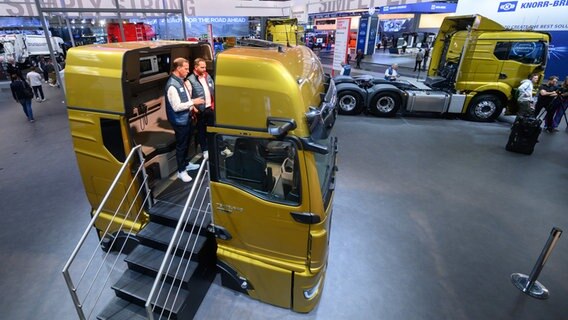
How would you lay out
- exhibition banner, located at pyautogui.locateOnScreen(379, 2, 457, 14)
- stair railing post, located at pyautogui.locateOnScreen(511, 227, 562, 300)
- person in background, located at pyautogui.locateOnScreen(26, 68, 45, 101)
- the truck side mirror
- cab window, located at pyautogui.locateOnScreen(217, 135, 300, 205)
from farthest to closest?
exhibition banner, located at pyautogui.locateOnScreen(379, 2, 457, 14) → person in background, located at pyautogui.locateOnScreen(26, 68, 45, 101) → stair railing post, located at pyautogui.locateOnScreen(511, 227, 562, 300) → cab window, located at pyautogui.locateOnScreen(217, 135, 300, 205) → the truck side mirror

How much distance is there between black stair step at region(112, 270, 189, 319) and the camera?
301cm

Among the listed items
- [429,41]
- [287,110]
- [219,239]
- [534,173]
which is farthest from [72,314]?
[429,41]

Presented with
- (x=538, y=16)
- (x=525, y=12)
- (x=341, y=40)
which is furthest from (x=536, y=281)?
(x=525, y=12)

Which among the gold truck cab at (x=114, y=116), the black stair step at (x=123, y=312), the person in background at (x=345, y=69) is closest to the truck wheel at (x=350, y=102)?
the person in background at (x=345, y=69)

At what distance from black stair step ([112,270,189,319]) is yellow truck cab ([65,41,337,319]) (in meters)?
0.06

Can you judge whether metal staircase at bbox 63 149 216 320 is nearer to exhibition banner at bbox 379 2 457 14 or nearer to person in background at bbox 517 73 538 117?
person in background at bbox 517 73 538 117

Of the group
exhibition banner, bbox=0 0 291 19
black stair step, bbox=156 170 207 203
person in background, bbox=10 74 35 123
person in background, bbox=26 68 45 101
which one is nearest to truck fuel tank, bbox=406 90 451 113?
exhibition banner, bbox=0 0 291 19

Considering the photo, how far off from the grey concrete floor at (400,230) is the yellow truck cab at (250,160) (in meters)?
0.68

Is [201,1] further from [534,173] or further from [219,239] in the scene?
[534,173]

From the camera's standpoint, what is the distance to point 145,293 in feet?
10.3

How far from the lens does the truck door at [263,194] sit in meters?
2.74

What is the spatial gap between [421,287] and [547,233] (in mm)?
2786

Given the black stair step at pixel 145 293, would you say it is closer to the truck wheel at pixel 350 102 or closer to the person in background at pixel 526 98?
the truck wheel at pixel 350 102

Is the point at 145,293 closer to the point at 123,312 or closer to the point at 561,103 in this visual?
the point at 123,312
